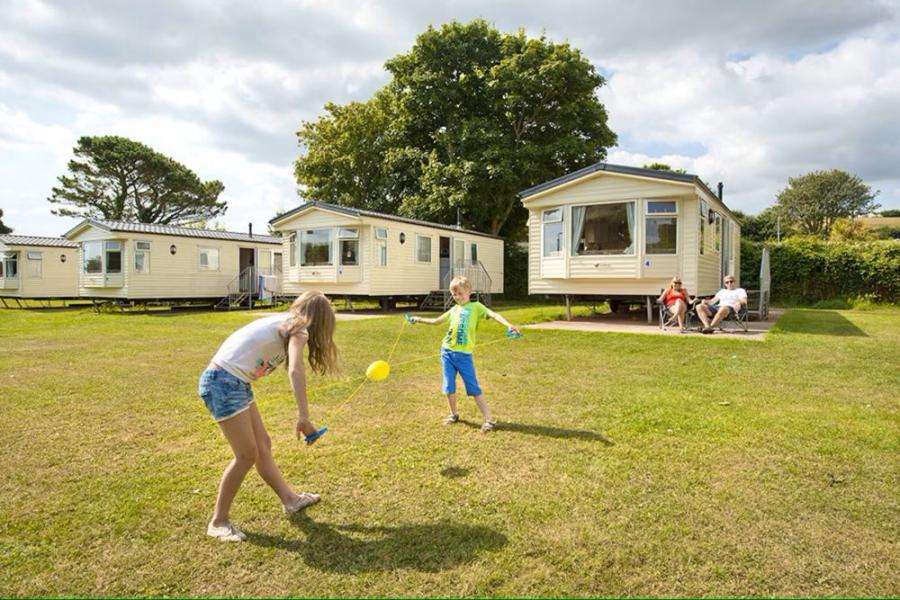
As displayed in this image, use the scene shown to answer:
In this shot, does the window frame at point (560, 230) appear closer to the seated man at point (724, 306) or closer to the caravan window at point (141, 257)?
the seated man at point (724, 306)

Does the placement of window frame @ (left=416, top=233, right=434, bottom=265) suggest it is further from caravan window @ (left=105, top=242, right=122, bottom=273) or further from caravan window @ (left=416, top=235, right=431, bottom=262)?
caravan window @ (left=105, top=242, right=122, bottom=273)

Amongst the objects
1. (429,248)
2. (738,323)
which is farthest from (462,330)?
(429,248)

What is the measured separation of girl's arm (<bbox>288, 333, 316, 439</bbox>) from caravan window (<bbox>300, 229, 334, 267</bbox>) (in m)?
15.3

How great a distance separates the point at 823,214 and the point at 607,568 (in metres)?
62.9

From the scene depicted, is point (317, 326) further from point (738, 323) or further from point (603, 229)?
point (603, 229)

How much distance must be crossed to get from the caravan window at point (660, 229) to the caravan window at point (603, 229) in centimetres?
36

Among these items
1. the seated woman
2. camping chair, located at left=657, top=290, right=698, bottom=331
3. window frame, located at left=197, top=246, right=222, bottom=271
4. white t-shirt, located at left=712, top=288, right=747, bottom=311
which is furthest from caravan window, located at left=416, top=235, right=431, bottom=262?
white t-shirt, located at left=712, top=288, right=747, bottom=311

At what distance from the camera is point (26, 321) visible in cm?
1634

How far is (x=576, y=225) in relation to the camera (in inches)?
536

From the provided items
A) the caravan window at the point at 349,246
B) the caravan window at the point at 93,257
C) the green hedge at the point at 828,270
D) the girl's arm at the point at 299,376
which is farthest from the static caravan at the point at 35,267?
the green hedge at the point at 828,270

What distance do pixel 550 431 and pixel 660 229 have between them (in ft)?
31.5

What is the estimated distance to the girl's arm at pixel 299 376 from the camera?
9.18 feet

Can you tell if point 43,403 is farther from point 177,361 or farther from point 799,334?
point 799,334

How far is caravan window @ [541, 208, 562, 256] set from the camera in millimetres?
13891
